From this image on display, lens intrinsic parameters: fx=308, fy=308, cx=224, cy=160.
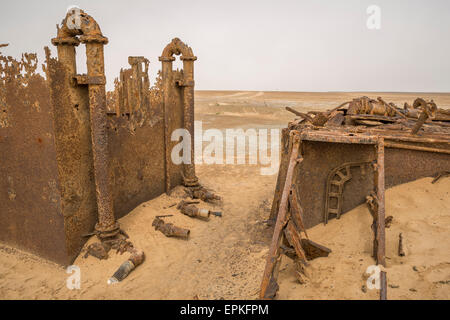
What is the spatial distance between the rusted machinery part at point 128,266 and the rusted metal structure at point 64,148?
580mm

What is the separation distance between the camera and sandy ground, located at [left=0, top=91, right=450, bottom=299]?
338cm

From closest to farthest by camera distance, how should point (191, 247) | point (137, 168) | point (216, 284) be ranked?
1. point (216, 284)
2. point (191, 247)
3. point (137, 168)

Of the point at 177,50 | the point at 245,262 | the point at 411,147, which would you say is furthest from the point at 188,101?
the point at 411,147

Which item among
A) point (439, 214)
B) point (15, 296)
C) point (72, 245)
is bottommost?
point (15, 296)

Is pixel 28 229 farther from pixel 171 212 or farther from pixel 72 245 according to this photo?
pixel 171 212

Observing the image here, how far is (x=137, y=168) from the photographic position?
6348 millimetres

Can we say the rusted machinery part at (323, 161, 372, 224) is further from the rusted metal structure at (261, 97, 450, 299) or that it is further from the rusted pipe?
the rusted pipe

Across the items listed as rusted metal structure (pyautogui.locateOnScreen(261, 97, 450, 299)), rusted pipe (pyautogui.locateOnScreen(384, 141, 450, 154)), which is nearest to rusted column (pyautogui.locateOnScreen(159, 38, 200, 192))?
rusted metal structure (pyautogui.locateOnScreen(261, 97, 450, 299))

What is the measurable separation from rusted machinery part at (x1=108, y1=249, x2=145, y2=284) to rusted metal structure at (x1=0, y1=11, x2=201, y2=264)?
580 mm

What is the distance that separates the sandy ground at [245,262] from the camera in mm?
3379

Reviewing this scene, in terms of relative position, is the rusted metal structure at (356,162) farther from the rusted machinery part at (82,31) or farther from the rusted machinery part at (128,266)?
the rusted machinery part at (82,31)

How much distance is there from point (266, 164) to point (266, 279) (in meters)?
7.98

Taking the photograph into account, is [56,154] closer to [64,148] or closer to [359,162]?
[64,148]

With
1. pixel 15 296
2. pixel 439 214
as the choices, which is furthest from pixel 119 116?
pixel 439 214
